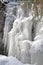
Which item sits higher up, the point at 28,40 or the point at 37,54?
the point at 37,54

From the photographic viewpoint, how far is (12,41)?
15.1ft

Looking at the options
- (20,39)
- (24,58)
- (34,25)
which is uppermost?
(34,25)

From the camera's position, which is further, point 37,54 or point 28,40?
point 28,40

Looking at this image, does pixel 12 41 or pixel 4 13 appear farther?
pixel 4 13

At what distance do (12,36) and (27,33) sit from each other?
32.3 inches

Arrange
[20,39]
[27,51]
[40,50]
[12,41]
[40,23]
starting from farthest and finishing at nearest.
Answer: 1. [12,41]
2. [20,39]
3. [40,23]
4. [27,51]
5. [40,50]

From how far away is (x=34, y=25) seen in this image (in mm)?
3854

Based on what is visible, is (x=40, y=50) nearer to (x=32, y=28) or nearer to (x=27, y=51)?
(x=27, y=51)

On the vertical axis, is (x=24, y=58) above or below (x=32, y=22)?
below

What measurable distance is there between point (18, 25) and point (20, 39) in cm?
Answer: 56

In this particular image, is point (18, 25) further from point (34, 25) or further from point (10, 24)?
point (10, 24)

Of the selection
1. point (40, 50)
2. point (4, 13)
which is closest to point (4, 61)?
point (40, 50)

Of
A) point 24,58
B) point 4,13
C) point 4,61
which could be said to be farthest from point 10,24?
point 4,61

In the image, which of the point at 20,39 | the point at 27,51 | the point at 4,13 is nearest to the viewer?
the point at 27,51
